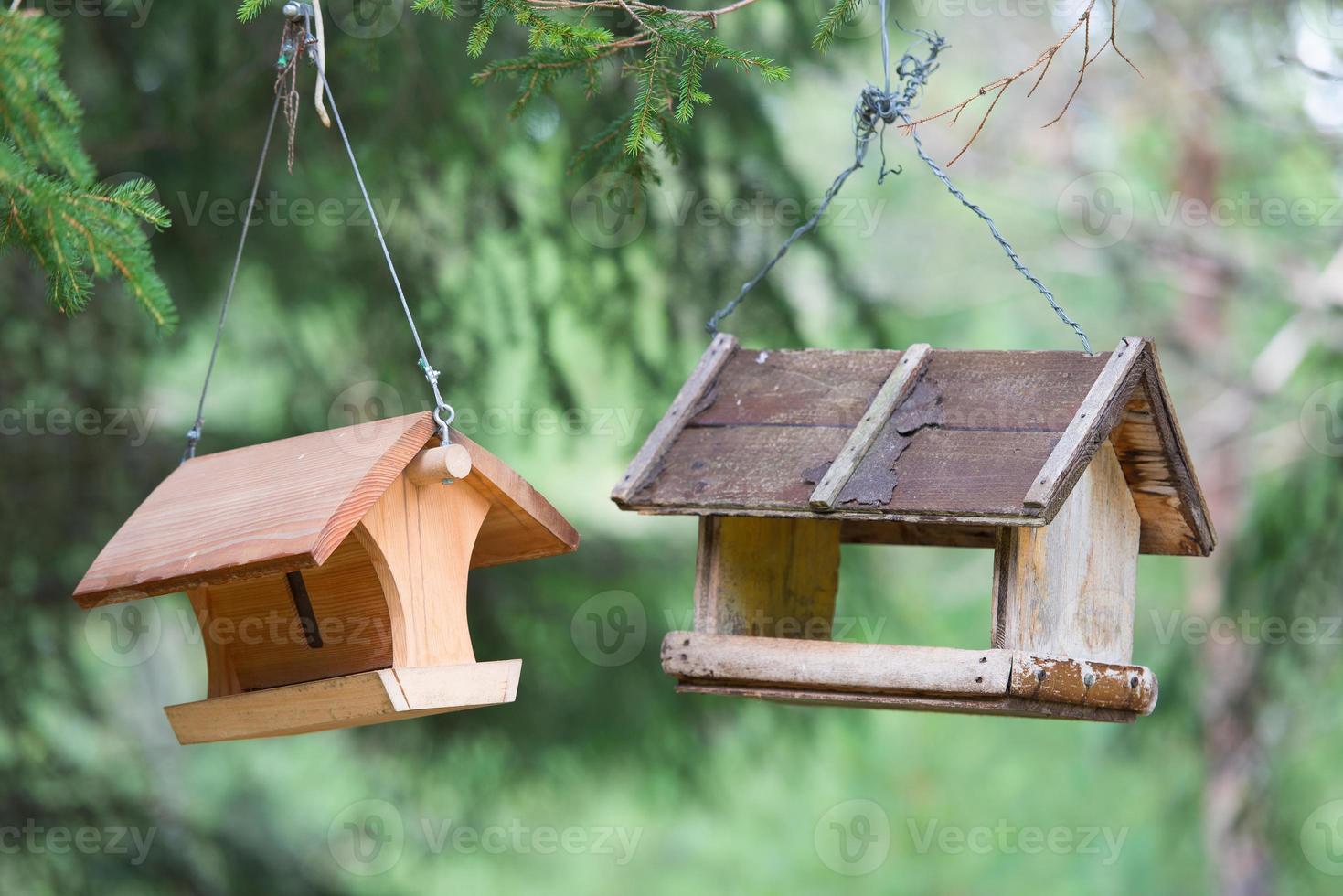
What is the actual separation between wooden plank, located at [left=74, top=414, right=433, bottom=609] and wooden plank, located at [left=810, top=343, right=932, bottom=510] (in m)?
0.64

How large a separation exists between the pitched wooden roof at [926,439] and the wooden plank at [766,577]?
0.76ft

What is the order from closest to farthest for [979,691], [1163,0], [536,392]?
[979,691], [536,392], [1163,0]

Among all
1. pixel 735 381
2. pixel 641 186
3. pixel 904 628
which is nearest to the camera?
pixel 735 381

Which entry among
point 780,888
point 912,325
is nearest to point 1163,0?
point 912,325

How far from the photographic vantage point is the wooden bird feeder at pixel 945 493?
7.64 feet

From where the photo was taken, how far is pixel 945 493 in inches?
89.8

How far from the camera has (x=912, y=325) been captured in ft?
19.0

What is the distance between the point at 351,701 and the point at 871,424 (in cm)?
97

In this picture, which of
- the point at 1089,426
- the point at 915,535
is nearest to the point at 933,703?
the point at 1089,426

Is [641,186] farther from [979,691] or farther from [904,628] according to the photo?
[904,628]

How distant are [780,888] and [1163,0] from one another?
6.59m

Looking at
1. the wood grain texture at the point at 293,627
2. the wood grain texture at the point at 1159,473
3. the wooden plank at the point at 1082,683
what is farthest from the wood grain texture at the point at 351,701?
the wood grain texture at the point at 1159,473

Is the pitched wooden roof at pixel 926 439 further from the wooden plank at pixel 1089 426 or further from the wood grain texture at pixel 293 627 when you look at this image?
the wood grain texture at pixel 293 627

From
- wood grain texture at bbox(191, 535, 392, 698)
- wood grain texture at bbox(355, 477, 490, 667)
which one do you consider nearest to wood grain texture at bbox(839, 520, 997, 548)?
wood grain texture at bbox(355, 477, 490, 667)
